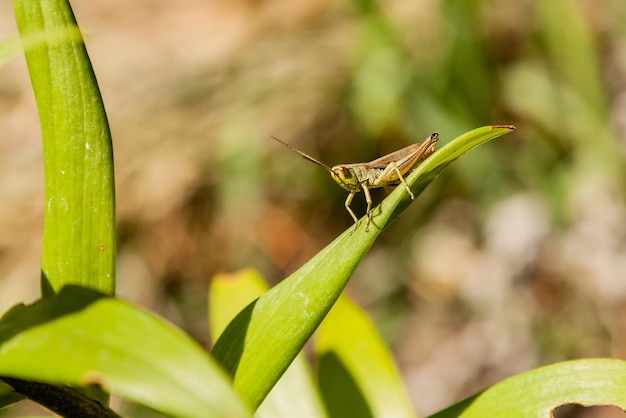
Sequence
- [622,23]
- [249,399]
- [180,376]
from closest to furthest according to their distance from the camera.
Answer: [180,376] → [249,399] → [622,23]

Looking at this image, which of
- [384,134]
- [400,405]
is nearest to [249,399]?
[400,405]

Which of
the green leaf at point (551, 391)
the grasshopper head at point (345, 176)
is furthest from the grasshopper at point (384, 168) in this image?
the green leaf at point (551, 391)

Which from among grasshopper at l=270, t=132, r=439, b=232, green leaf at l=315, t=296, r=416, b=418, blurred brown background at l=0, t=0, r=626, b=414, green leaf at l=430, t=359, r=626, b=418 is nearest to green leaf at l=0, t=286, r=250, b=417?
green leaf at l=430, t=359, r=626, b=418

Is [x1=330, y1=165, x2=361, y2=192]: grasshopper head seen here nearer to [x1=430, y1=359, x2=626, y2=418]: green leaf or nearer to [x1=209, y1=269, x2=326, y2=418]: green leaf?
[x1=209, y1=269, x2=326, y2=418]: green leaf

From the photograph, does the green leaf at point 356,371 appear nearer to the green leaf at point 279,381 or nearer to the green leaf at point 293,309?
the green leaf at point 279,381

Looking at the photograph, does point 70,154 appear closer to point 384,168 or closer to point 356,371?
point 356,371

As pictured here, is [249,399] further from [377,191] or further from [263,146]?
[263,146]
